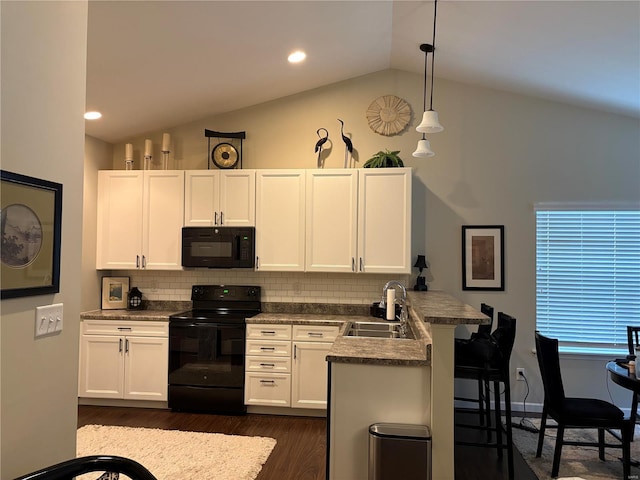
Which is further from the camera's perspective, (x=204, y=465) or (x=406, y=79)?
(x=406, y=79)

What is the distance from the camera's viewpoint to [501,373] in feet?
9.26

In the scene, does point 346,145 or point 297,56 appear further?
point 346,145

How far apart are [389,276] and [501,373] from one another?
62.1 inches

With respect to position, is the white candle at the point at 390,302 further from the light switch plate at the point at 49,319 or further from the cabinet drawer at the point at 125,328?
the light switch plate at the point at 49,319

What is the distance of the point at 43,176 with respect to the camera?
62.4 inches

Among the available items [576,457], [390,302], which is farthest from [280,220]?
[576,457]

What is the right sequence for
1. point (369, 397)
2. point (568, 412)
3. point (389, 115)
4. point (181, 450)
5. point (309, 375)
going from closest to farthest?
point (369, 397) → point (568, 412) → point (181, 450) → point (309, 375) → point (389, 115)

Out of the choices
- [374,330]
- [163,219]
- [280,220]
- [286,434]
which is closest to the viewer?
[286,434]

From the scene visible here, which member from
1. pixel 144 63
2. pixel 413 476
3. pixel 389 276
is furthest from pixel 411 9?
pixel 413 476

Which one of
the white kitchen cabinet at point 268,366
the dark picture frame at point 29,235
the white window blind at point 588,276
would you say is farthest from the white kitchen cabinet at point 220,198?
the white window blind at point 588,276

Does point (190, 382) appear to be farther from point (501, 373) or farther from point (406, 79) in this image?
point (406, 79)

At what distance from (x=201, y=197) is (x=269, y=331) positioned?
59.3 inches

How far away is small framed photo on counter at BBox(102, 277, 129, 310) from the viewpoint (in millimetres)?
4324

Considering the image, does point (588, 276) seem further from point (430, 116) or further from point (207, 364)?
point (207, 364)
